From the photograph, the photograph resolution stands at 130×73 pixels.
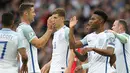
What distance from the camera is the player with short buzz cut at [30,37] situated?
14.2 m

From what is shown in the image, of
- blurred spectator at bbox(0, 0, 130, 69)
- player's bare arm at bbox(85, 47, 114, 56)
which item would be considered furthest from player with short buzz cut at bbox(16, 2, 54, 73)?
blurred spectator at bbox(0, 0, 130, 69)

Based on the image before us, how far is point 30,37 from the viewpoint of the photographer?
14195 millimetres

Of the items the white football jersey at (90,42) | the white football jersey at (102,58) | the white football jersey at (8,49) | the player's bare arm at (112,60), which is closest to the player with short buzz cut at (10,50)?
the white football jersey at (8,49)

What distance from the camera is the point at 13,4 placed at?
26859 mm

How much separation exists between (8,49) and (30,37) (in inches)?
28.9

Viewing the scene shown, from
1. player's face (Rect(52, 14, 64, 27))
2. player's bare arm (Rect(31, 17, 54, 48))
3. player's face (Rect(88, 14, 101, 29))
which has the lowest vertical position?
player's bare arm (Rect(31, 17, 54, 48))

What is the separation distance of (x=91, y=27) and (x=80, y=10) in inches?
486

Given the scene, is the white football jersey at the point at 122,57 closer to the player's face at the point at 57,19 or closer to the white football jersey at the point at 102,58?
the white football jersey at the point at 102,58

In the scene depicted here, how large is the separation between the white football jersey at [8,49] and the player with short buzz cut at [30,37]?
0.52 m

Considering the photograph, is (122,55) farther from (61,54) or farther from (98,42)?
(61,54)

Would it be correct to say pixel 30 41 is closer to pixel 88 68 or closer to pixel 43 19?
pixel 88 68

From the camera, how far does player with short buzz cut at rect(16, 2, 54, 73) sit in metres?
14.2

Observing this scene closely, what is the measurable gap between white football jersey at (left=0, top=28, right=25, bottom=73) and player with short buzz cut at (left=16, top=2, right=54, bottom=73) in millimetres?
517

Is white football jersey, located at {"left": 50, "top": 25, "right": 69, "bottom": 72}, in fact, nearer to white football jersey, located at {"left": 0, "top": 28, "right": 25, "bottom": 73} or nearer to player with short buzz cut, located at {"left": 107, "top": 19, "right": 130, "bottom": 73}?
player with short buzz cut, located at {"left": 107, "top": 19, "right": 130, "bottom": 73}
